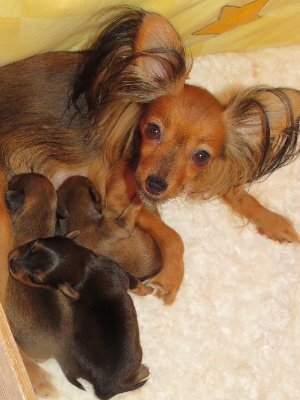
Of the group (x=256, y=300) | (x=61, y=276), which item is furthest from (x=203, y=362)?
(x=61, y=276)

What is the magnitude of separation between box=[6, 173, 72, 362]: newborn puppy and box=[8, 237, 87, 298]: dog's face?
0.08 metres

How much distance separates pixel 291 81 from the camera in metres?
3.64

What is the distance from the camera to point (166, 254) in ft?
9.98

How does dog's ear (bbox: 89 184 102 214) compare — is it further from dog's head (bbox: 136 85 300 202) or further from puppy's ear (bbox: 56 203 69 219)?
dog's head (bbox: 136 85 300 202)

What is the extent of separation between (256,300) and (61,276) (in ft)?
3.83

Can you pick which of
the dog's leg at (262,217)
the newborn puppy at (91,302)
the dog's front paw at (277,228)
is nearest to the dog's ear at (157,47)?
the newborn puppy at (91,302)

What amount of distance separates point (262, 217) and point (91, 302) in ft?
3.80

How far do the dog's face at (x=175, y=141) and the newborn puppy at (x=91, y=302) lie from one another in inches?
15.0

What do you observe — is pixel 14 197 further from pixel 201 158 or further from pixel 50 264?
pixel 201 158

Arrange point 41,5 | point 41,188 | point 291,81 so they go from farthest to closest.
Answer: point 291,81 → point 41,188 → point 41,5

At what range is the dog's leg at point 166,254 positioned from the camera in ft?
10.0

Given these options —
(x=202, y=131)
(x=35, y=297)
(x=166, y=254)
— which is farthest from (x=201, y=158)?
(x=35, y=297)

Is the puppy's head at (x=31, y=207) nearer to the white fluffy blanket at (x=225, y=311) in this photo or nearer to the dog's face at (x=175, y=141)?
the dog's face at (x=175, y=141)

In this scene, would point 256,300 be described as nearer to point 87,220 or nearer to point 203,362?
point 203,362
